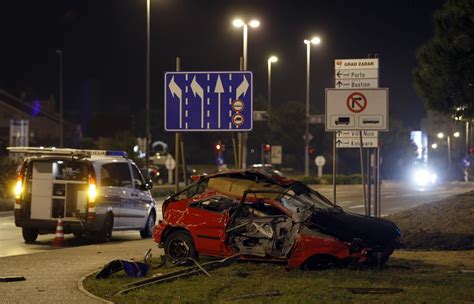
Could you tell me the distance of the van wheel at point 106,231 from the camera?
18859mm

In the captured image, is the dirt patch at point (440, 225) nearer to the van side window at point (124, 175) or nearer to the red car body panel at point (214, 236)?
the red car body panel at point (214, 236)

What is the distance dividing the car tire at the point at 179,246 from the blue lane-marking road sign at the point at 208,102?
2452 mm

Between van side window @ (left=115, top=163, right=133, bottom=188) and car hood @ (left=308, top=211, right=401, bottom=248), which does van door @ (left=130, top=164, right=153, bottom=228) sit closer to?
van side window @ (left=115, top=163, right=133, bottom=188)

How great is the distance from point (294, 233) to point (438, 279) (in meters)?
2.15

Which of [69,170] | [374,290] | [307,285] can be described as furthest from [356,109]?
[69,170]

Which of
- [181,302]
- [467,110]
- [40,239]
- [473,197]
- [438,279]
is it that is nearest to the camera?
[181,302]

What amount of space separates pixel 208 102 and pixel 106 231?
4819 mm

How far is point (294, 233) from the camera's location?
12414 mm

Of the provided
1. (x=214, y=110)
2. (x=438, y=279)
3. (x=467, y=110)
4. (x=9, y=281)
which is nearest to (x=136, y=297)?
(x=9, y=281)

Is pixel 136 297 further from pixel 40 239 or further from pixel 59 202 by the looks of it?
pixel 40 239

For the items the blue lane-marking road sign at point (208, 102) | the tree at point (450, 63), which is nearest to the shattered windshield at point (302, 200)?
the blue lane-marking road sign at point (208, 102)

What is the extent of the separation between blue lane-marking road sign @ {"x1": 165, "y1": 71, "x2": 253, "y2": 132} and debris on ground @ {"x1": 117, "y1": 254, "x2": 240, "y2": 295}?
11.0 feet

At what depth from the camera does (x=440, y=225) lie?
700 inches

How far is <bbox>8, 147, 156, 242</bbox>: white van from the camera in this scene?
60.8 feet
